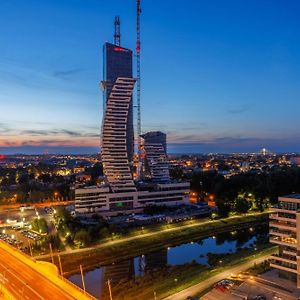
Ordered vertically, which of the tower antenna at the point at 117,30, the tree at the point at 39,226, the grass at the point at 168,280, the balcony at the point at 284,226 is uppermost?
the tower antenna at the point at 117,30

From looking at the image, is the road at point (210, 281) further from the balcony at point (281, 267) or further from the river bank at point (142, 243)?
the river bank at point (142, 243)

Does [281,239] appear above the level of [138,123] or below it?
below

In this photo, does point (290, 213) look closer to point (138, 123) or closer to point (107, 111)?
point (107, 111)

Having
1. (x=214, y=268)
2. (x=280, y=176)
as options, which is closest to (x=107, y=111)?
(x=280, y=176)

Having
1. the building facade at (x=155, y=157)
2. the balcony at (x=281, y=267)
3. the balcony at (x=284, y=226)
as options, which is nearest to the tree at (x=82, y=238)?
the balcony at (x=281, y=267)

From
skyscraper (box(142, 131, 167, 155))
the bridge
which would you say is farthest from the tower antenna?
the bridge

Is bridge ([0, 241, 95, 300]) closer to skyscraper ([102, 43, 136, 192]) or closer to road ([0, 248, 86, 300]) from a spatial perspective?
road ([0, 248, 86, 300])
